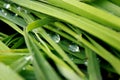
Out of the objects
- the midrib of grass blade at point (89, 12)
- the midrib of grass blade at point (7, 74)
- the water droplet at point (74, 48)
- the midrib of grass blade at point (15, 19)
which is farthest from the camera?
the midrib of grass blade at point (15, 19)

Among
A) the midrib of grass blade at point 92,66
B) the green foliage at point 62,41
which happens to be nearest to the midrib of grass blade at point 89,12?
the green foliage at point 62,41

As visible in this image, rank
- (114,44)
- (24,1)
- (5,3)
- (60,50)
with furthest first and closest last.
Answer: (5,3) < (24,1) < (60,50) < (114,44)

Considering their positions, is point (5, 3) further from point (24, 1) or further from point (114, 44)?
point (114, 44)

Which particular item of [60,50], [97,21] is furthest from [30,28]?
[97,21]

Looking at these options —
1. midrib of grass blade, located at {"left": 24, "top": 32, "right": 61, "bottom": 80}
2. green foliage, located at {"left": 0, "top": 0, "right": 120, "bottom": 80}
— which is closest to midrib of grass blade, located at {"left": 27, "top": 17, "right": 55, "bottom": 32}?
green foliage, located at {"left": 0, "top": 0, "right": 120, "bottom": 80}

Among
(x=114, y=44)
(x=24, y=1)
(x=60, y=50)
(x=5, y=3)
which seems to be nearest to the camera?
(x=114, y=44)

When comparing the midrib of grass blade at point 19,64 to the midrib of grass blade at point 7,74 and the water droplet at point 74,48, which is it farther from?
the water droplet at point 74,48
